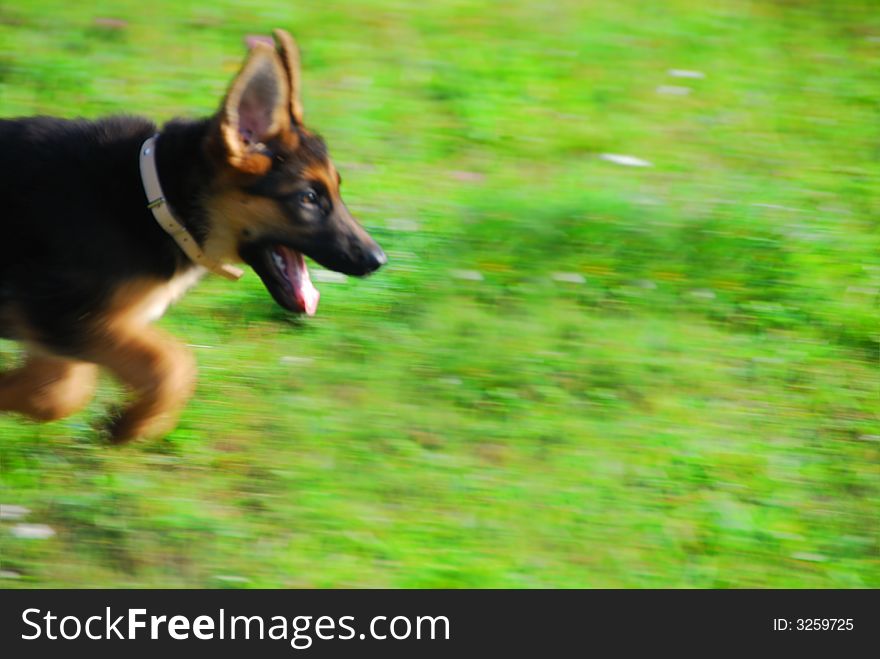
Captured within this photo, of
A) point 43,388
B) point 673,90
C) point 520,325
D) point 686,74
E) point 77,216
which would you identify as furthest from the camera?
point 686,74

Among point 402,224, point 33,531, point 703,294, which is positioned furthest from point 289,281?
point 703,294

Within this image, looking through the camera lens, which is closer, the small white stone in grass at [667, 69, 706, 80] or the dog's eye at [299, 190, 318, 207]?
the dog's eye at [299, 190, 318, 207]

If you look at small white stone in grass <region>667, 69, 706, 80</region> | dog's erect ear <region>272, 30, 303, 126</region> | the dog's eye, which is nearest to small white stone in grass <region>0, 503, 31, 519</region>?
the dog's eye

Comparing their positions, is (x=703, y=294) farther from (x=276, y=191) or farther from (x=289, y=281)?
(x=276, y=191)

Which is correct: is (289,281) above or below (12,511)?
above

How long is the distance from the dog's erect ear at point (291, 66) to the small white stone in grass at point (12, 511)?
1662mm

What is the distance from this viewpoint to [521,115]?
281 inches

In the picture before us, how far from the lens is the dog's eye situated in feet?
14.1

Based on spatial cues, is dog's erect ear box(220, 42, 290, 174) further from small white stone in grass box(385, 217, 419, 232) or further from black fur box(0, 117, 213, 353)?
small white stone in grass box(385, 217, 419, 232)

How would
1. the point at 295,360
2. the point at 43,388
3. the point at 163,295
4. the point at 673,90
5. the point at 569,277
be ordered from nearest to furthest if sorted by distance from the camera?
the point at 163,295
the point at 43,388
the point at 295,360
the point at 569,277
the point at 673,90

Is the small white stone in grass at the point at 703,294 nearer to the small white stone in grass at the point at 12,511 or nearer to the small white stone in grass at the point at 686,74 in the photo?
the small white stone in grass at the point at 686,74

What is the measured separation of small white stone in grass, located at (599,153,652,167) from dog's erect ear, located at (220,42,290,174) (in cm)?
294

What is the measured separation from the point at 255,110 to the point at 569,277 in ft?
6.93

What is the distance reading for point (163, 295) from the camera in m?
4.29
